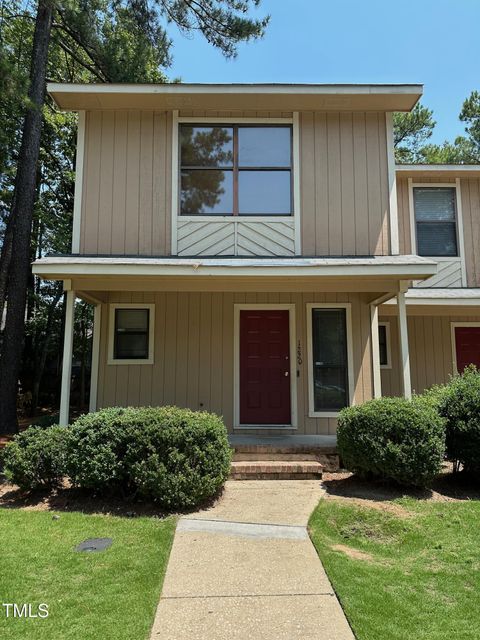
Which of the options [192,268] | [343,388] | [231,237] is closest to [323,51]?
[231,237]

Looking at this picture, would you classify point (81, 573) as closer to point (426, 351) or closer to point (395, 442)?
point (395, 442)

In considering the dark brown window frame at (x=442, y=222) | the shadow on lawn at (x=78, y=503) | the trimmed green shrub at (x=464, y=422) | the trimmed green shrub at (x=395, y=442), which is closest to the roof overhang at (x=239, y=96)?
the dark brown window frame at (x=442, y=222)

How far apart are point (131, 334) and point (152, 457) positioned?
3.59 metres

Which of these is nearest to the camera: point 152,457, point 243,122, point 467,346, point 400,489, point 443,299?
point 152,457

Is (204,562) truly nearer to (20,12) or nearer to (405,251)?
(405,251)

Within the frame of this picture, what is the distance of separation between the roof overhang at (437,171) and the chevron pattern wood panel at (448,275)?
1.93 metres

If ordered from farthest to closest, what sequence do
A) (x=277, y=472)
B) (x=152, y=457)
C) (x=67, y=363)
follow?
(x=67, y=363) → (x=277, y=472) → (x=152, y=457)

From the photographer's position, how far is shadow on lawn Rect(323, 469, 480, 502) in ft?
18.1

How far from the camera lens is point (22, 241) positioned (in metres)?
9.09

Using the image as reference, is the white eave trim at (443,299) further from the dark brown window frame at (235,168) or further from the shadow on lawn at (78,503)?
the shadow on lawn at (78,503)

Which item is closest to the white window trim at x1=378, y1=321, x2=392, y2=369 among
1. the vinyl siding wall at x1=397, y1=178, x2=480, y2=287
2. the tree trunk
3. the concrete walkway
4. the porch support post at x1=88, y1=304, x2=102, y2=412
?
the vinyl siding wall at x1=397, y1=178, x2=480, y2=287

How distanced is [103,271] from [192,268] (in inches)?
52.0

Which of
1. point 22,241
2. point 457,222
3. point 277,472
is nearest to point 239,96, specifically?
point 22,241

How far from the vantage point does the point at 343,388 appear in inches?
318
